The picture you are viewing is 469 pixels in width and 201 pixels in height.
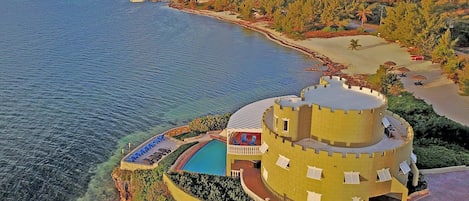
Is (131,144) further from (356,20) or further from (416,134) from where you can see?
(356,20)

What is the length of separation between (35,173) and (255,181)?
550 inches

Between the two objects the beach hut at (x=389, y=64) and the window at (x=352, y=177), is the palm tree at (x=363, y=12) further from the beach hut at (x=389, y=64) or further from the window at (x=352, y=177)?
the window at (x=352, y=177)

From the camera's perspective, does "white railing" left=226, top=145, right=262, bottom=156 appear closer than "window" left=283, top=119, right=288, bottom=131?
No

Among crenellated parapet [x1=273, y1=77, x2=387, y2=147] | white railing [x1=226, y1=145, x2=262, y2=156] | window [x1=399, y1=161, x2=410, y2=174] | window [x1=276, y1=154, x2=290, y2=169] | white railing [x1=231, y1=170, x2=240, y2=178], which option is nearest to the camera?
crenellated parapet [x1=273, y1=77, x2=387, y2=147]

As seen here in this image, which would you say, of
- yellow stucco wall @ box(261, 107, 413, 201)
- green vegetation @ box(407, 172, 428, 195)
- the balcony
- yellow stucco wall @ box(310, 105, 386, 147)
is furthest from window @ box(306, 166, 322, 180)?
green vegetation @ box(407, 172, 428, 195)

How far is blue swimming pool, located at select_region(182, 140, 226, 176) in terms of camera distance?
24.9m

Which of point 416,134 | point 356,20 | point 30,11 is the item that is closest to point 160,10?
point 30,11

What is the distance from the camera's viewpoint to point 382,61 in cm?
5378

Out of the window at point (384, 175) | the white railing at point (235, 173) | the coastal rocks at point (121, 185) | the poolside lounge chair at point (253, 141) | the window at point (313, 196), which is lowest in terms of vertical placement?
the coastal rocks at point (121, 185)

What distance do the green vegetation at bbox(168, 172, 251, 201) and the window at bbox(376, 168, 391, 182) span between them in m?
5.64

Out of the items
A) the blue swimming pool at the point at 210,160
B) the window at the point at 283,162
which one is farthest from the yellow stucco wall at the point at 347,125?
the blue swimming pool at the point at 210,160

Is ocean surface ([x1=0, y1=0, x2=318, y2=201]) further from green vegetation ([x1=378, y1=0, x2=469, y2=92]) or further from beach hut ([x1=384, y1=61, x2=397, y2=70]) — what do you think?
green vegetation ([x1=378, y1=0, x2=469, y2=92])

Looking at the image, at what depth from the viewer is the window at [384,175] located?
65.4 feet

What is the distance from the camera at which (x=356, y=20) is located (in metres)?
76.8
